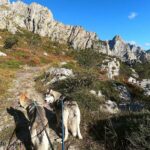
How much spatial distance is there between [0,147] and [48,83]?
1514 centimetres

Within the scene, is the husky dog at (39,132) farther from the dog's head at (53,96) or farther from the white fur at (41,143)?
the dog's head at (53,96)

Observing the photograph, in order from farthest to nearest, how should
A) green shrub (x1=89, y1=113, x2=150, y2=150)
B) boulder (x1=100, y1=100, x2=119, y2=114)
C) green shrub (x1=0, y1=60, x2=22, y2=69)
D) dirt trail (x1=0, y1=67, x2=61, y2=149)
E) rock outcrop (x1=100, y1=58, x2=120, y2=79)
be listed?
rock outcrop (x1=100, y1=58, x2=120, y2=79)
green shrub (x1=0, y1=60, x2=22, y2=69)
boulder (x1=100, y1=100, x2=119, y2=114)
dirt trail (x1=0, y1=67, x2=61, y2=149)
green shrub (x1=89, y1=113, x2=150, y2=150)

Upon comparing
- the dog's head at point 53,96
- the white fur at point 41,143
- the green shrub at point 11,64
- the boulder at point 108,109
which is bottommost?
the white fur at point 41,143

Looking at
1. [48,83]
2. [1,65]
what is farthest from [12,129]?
[1,65]

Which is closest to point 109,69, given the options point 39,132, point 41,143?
→ point 39,132

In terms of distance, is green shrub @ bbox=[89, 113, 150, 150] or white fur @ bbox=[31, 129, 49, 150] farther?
white fur @ bbox=[31, 129, 49, 150]

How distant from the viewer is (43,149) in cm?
1001

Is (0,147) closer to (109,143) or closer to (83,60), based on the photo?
(109,143)

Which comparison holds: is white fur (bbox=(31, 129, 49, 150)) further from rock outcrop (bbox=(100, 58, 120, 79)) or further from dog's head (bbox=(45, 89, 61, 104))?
rock outcrop (bbox=(100, 58, 120, 79))

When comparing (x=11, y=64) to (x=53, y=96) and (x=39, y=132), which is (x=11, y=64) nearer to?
(x=53, y=96)

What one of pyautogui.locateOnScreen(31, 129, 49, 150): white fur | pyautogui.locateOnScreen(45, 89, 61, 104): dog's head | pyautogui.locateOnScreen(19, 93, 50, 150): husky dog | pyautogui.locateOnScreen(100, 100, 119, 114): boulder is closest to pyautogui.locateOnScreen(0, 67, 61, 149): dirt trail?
pyautogui.locateOnScreen(19, 93, 50, 150): husky dog

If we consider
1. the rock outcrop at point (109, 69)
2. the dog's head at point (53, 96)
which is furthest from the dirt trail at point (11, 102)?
the rock outcrop at point (109, 69)

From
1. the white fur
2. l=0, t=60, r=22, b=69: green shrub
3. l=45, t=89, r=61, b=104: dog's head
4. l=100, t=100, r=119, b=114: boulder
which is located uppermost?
l=0, t=60, r=22, b=69: green shrub

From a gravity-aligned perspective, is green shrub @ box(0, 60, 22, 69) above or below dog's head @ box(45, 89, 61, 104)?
above
